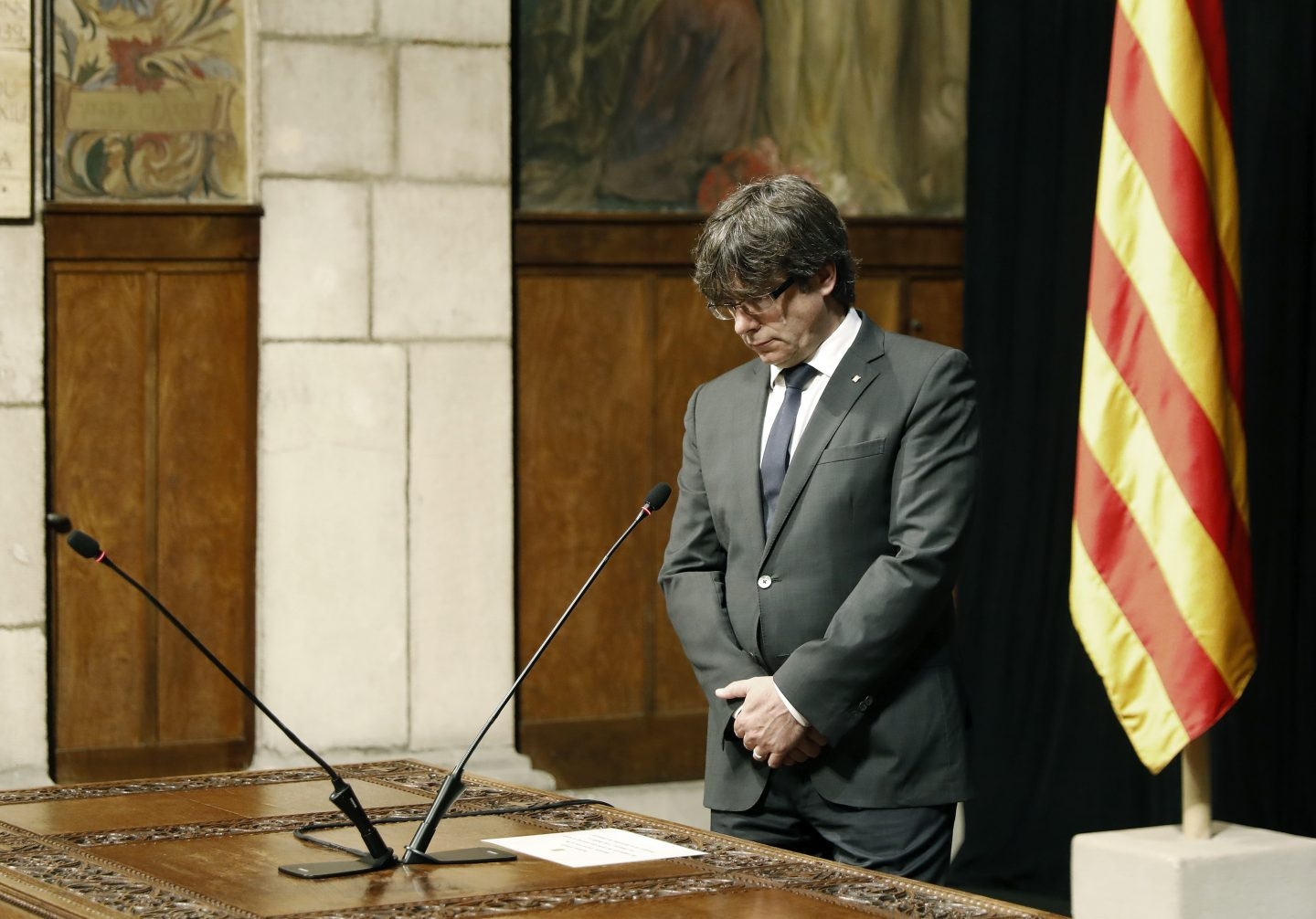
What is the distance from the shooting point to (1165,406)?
141 inches

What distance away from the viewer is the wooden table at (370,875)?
2143 millimetres

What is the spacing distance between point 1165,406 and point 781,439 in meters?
0.99

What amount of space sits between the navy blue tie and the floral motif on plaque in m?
2.68

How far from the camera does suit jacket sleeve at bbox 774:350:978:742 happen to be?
9.16 feet

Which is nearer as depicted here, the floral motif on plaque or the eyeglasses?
the eyeglasses

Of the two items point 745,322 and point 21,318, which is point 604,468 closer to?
point 21,318

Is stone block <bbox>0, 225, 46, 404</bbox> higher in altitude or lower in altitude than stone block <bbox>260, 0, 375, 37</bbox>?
lower

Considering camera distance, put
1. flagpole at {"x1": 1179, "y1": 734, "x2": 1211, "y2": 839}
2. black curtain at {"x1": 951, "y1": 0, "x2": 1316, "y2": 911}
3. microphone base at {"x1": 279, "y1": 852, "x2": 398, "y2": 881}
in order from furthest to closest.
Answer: black curtain at {"x1": 951, "y1": 0, "x2": 1316, "y2": 911}, flagpole at {"x1": 1179, "y1": 734, "x2": 1211, "y2": 839}, microphone base at {"x1": 279, "y1": 852, "x2": 398, "y2": 881}

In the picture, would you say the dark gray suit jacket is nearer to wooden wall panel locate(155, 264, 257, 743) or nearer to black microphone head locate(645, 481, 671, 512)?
black microphone head locate(645, 481, 671, 512)

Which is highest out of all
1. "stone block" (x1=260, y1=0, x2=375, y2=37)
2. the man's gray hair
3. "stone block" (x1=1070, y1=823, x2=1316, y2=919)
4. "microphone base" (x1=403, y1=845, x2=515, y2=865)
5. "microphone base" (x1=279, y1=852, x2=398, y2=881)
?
"stone block" (x1=260, y1=0, x2=375, y2=37)

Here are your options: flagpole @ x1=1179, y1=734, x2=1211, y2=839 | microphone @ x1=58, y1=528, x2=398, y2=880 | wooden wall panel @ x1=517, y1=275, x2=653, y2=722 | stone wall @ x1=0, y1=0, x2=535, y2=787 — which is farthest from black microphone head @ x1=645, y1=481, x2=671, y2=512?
wooden wall panel @ x1=517, y1=275, x2=653, y2=722

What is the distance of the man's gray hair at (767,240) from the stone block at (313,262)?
238 centimetres

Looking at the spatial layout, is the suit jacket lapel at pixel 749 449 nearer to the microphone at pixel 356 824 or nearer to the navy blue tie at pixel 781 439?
the navy blue tie at pixel 781 439

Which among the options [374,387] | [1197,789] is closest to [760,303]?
[1197,789]
